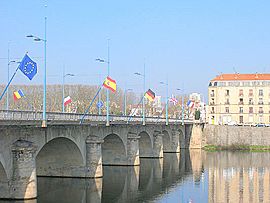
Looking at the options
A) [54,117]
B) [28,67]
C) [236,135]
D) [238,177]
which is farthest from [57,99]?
[28,67]

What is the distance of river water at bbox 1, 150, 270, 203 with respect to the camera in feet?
131

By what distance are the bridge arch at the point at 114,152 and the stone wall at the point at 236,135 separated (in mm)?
39242

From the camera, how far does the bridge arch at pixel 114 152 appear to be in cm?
5878

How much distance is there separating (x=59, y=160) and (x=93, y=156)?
10.6 ft

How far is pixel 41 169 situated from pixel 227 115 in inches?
3215

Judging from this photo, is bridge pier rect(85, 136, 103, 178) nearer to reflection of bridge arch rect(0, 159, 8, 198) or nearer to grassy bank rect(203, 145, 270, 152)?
reflection of bridge arch rect(0, 159, 8, 198)

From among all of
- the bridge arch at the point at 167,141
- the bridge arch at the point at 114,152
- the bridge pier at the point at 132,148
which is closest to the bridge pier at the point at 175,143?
the bridge arch at the point at 167,141

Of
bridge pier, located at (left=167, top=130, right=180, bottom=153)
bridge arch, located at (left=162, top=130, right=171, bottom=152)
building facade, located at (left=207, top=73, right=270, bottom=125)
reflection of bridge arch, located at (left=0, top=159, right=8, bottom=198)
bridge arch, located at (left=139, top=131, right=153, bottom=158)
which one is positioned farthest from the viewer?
building facade, located at (left=207, top=73, right=270, bottom=125)

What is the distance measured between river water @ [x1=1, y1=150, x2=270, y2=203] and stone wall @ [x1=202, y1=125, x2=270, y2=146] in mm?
24436

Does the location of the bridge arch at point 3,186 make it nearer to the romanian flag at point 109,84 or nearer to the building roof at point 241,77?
the romanian flag at point 109,84

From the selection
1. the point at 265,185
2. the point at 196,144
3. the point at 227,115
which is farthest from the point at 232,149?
the point at 265,185

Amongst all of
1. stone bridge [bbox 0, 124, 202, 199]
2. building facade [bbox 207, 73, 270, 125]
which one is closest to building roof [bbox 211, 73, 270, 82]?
building facade [bbox 207, 73, 270, 125]

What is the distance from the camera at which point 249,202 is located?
3878cm

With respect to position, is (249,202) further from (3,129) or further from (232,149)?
(232,149)
